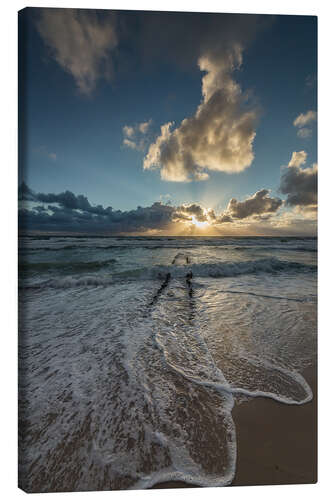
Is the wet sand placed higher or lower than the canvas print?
lower

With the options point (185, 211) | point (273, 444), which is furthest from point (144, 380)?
point (185, 211)

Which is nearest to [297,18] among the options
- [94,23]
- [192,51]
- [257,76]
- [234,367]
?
[257,76]

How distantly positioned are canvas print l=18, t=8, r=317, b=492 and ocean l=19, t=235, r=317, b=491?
0.01 m

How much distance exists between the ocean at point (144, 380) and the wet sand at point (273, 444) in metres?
0.07

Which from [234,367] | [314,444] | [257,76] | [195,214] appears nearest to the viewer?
[314,444]

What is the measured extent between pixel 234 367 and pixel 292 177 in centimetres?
260

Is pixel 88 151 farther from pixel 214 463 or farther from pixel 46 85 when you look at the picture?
pixel 214 463

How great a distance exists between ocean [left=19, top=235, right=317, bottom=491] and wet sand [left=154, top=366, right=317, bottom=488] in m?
0.07

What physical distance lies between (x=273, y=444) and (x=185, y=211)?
3.55 meters

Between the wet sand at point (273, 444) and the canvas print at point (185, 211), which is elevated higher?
the canvas print at point (185, 211)

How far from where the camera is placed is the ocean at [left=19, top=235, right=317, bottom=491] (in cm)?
115

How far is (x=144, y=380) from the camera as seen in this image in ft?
5.36

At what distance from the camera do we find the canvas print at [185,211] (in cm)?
123

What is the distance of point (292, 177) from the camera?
8.84 feet
